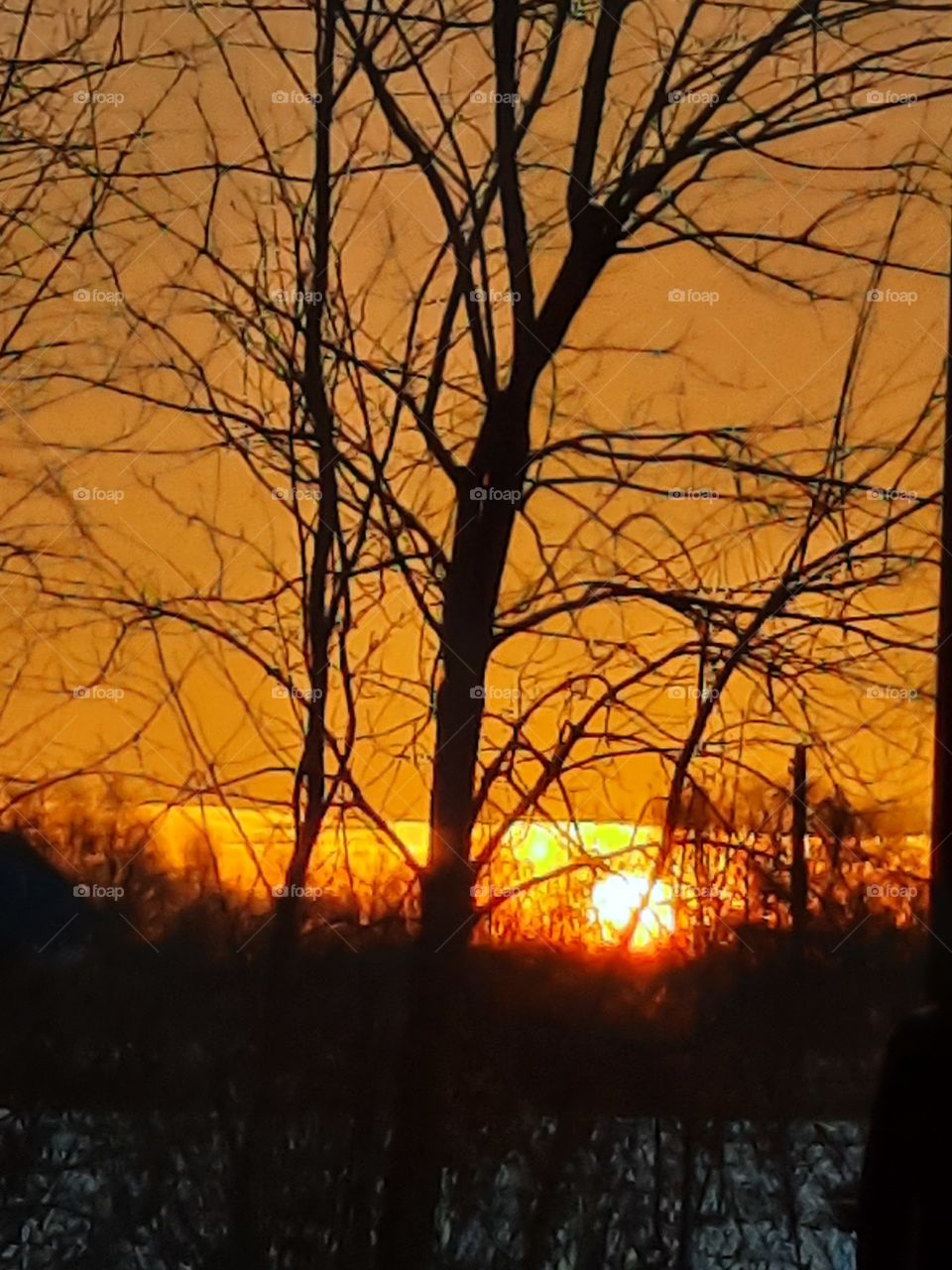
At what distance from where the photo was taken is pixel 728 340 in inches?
60.1

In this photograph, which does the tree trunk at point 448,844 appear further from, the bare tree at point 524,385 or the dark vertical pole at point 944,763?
the dark vertical pole at point 944,763

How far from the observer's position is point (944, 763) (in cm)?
149

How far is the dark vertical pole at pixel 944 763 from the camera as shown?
4.81 feet

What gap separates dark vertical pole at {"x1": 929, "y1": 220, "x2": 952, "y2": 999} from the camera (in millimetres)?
1467

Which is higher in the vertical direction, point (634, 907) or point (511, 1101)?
point (634, 907)

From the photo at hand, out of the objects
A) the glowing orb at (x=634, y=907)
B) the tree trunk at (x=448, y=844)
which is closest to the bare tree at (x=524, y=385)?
the tree trunk at (x=448, y=844)

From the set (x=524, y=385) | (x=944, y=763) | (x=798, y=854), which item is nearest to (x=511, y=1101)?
(x=798, y=854)

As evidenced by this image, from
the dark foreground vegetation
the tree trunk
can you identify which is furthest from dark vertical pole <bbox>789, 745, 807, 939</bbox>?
the tree trunk

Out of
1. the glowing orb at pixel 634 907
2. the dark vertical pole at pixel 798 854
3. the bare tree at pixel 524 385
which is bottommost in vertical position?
the glowing orb at pixel 634 907

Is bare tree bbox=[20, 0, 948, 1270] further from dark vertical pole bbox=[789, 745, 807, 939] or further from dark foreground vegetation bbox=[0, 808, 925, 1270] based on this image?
dark foreground vegetation bbox=[0, 808, 925, 1270]

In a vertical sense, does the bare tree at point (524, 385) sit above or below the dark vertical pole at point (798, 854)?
above

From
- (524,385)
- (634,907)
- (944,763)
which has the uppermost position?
(524,385)

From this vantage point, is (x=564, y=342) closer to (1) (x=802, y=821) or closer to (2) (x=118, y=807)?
(1) (x=802, y=821)

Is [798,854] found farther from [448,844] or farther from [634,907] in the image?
[448,844]
